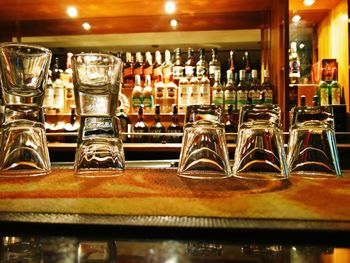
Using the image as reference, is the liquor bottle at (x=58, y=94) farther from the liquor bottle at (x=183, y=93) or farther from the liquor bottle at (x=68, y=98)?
the liquor bottle at (x=183, y=93)

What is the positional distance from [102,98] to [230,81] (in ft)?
6.40

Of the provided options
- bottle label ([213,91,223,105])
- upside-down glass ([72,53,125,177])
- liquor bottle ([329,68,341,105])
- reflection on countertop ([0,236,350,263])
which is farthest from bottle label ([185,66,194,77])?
reflection on countertop ([0,236,350,263])

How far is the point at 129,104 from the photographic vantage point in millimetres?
2684

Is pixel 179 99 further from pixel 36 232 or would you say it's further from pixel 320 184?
pixel 36 232

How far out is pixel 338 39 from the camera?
242 centimetres

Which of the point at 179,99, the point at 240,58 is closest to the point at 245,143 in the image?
the point at 179,99

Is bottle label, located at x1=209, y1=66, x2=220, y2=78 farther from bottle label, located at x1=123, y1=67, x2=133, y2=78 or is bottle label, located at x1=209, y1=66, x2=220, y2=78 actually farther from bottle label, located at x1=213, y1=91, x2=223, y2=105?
bottle label, located at x1=123, y1=67, x2=133, y2=78

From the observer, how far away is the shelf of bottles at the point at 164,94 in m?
2.49

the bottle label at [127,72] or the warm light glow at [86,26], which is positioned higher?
the warm light glow at [86,26]

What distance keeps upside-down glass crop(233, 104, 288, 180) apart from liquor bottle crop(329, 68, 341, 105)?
1929 millimetres

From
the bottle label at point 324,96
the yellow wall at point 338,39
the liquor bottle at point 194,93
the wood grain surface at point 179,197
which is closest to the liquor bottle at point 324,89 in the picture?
the bottle label at point 324,96

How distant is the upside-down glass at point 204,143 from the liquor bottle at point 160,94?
1970mm

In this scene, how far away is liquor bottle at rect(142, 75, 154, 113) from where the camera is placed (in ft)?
8.52

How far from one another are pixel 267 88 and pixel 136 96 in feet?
2.84
